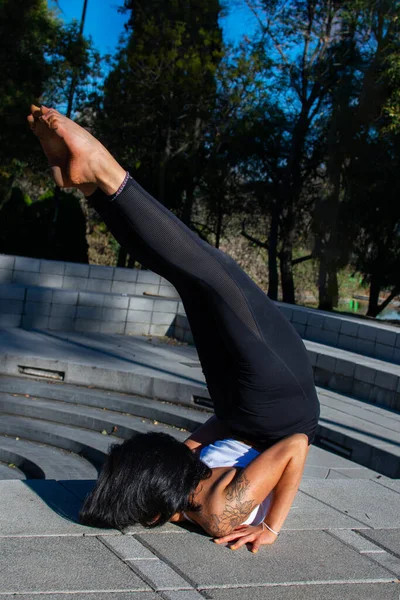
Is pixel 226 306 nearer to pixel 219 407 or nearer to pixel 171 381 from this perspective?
pixel 219 407

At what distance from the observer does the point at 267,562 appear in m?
2.63

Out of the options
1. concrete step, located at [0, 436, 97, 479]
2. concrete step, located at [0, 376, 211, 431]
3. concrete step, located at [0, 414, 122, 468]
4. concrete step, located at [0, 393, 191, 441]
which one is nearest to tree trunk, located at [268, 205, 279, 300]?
concrete step, located at [0, 376, 211, 431]

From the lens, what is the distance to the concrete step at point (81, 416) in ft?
21.2

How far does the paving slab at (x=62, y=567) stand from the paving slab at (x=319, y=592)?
30 centimetres

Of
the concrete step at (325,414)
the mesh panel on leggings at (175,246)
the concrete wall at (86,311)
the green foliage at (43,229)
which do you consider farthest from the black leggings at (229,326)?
the green foliage at (43,229)

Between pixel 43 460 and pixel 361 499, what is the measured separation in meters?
3.02

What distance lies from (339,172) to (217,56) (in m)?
4.61

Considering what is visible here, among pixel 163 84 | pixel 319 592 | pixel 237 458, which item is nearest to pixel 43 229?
pixel 163 84

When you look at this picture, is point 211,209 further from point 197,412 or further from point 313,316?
point 197,412

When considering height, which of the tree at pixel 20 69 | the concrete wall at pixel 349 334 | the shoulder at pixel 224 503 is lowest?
the shoulder at pixel 224 503

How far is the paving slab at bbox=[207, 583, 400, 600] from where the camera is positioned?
90.7 inches

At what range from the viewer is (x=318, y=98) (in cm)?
1828

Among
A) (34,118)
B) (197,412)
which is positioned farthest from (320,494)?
(197,412)

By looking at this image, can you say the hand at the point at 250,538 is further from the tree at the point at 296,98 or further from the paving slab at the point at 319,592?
the tree at the point at 296,98
